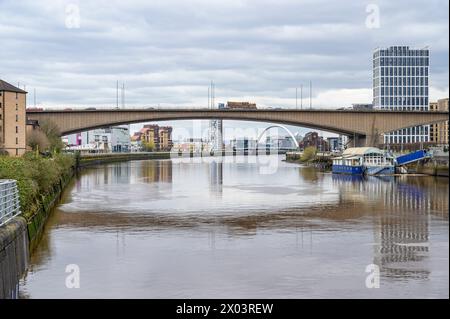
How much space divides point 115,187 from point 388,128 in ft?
134

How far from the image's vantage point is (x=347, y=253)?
18453mm

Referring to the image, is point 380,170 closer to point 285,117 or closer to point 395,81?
point 285,117

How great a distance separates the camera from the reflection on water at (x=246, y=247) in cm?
1441

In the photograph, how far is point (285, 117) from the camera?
261ft

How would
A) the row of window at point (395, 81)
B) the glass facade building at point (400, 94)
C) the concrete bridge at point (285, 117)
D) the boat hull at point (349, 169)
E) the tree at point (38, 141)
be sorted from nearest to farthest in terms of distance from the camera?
the boat hull at point (349, 169)
the tree at point (38, 141)
the concrete bridge at point (285, 117)
the glass facade building at point (400, 94)
the row of window at point (395, 81)

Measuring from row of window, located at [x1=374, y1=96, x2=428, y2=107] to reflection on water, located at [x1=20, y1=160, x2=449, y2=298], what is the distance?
446 ft

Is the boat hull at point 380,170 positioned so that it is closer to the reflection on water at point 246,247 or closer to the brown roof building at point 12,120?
the reflection on water at point 246,247

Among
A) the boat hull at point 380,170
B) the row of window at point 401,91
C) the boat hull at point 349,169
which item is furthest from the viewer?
the row of window at point 401,91

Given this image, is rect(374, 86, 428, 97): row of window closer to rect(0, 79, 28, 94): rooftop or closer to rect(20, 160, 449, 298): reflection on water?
rect(0, 79, 28, 94): rooftop

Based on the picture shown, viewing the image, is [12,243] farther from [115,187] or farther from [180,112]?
[180,112]

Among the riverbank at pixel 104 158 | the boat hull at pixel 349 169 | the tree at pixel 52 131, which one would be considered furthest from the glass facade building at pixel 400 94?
the tree at pixel 52 131

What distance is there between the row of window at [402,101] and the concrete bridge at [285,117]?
8904 cm

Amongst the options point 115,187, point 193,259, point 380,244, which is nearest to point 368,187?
point 115,187

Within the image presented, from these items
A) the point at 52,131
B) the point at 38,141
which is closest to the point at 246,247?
the point at 38,141
